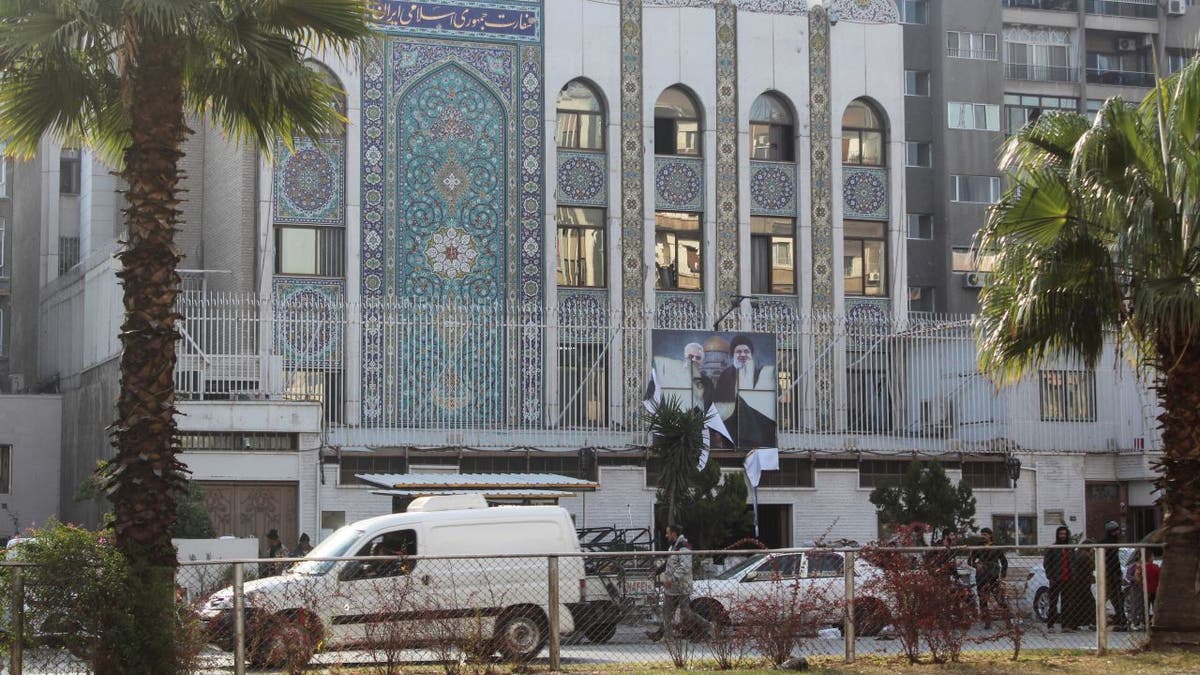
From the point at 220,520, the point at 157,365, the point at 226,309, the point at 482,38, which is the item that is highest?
the point at 482,38

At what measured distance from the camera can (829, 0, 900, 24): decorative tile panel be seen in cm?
4094

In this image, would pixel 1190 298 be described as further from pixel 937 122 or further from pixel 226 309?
pixel 937 122

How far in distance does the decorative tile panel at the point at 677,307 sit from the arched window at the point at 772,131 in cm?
384

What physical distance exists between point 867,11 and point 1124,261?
24810 millimetres

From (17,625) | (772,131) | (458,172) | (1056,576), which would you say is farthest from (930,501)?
(17,625)

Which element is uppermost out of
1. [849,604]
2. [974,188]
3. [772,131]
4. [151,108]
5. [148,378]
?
[974,188]

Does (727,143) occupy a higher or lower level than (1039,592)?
higher

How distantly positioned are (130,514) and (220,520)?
53.7 feet

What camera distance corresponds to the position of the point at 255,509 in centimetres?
2980

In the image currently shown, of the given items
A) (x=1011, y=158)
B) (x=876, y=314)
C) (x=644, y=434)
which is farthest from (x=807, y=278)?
(x=1011, y=158)

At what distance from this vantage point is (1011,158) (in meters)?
18.3

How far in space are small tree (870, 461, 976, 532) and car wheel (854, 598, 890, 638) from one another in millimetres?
15090

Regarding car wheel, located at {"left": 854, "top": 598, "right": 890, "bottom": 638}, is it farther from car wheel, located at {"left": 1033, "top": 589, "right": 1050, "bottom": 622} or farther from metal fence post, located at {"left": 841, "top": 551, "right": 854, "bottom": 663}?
car wheel, located at {"left": 1033, "top": 589, "right": 1050, "bottom": 622}

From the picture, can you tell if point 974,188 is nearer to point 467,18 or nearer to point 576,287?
point 576,287
